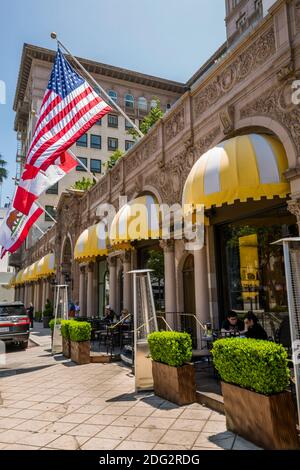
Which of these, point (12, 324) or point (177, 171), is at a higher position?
point (177, 171)

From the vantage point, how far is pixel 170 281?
11977mm

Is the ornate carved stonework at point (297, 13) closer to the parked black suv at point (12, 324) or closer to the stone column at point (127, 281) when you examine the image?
the stone column at point (127, 281)

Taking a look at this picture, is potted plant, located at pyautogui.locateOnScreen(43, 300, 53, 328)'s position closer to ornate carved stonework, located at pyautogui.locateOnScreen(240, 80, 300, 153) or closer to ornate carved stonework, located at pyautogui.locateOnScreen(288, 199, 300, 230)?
ornate carved stonework, located at pyautogui.locateOnScreen(240, 80, 300, 153)

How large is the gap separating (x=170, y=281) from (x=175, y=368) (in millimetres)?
5670

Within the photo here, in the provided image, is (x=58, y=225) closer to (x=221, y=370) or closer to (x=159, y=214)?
(x=159, y=214)

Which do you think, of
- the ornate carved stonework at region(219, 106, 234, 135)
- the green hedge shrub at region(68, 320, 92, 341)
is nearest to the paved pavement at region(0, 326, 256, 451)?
the green hedge shrub at region(68, 320, 92, 341)

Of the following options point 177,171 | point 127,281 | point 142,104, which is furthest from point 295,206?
point 142,104

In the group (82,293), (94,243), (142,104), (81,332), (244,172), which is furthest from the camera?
(142,104)

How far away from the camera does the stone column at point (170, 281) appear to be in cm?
1182

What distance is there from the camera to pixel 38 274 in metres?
32.2

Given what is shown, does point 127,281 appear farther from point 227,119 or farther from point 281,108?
point 281,108

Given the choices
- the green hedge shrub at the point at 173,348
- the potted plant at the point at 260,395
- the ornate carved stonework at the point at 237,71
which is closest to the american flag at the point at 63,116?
the ornate carved stonework at the point at 237,71
